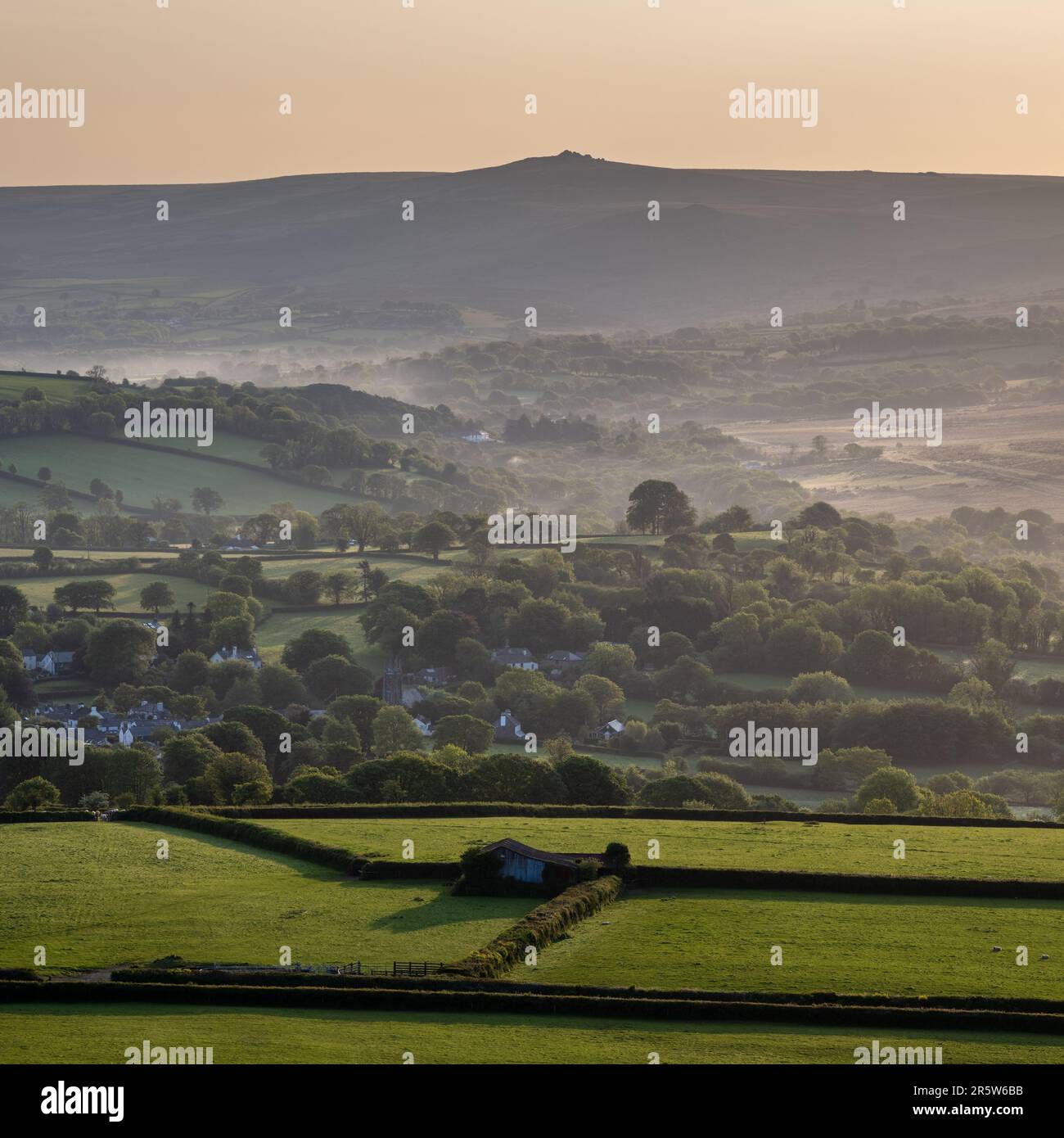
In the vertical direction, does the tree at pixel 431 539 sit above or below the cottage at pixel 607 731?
above

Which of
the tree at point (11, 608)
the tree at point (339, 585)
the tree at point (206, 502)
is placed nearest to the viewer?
the tree at point (11, 608)

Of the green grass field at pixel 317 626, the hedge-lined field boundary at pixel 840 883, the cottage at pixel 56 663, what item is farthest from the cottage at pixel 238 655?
the hedge-lined field boundary at pixel 840 883

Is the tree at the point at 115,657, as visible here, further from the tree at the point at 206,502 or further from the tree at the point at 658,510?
the tree at the point at 206,502

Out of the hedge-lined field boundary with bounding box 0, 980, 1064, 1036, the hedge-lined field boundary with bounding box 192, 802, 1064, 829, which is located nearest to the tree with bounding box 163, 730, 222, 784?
the hedge-lined field boundary with bounding box 192, 802, 1064, 829

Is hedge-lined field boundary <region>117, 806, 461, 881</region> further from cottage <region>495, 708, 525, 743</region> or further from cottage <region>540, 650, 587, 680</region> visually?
cottage <region>540, 650, 587, 680</region>

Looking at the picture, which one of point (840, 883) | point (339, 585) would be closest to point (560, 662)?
point (339, 585)

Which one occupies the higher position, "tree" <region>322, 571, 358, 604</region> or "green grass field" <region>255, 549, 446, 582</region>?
"green grass field" <region>255, 549, 446, 582</region>
